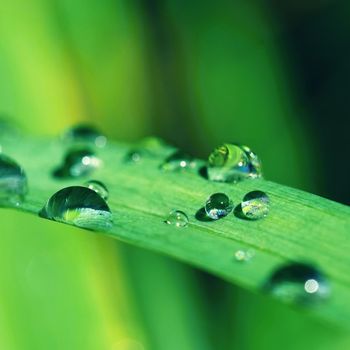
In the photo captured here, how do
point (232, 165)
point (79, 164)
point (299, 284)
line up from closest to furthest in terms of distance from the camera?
1. point (299, 284)
2. point (232, 165)
3. point (79, 164)

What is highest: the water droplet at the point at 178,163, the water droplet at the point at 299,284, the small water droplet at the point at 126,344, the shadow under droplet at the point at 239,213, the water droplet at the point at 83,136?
the water droplet at the point at 83,136

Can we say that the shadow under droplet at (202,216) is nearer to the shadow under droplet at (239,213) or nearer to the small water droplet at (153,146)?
the shadow under droplet at (239,213)

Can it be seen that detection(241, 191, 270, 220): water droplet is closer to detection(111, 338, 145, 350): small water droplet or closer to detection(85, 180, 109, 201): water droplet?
detection(85, 180, 109, 201): water droplet

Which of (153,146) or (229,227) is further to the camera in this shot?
(153,146)

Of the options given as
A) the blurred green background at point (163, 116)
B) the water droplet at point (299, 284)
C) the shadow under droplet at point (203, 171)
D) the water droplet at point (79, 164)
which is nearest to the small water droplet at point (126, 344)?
the blurred green background at point (163, 116)

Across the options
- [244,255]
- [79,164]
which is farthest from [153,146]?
[244,255]

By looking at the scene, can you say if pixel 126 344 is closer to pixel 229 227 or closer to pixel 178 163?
pixel 178 163

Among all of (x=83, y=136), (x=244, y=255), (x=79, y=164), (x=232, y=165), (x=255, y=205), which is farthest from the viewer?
Answer: (x=83, y=136)
